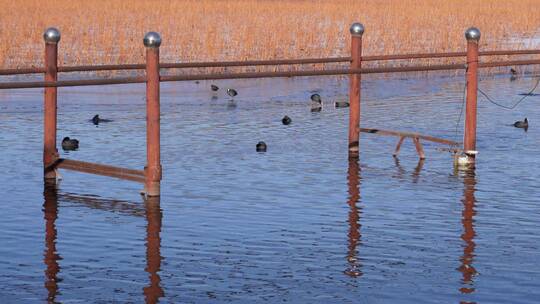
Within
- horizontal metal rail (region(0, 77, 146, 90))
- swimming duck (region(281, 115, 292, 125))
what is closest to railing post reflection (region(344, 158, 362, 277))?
horizontal metal rail (region(0, 77, 146, 90))

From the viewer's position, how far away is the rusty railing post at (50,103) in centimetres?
1139

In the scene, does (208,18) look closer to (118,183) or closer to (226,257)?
(118,183)

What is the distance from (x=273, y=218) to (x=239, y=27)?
75.5 ft

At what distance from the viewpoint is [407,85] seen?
24.1 metres

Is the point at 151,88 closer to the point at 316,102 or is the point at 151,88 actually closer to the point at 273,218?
the point at 273,218

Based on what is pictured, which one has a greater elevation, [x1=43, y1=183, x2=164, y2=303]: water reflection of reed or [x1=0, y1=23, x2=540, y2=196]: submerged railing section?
[x1=0, y1=23, x2=540, y2=196]: submerged railing section

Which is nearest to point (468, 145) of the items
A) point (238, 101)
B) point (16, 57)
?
point (238, 101)

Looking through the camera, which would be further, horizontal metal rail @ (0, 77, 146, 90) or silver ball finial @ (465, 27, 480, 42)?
Result: silver ball finial @ (465, 27, 480, 42)

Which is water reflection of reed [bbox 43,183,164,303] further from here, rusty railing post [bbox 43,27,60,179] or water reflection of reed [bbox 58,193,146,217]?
rusty railing post [bbox 43,27,60,179]

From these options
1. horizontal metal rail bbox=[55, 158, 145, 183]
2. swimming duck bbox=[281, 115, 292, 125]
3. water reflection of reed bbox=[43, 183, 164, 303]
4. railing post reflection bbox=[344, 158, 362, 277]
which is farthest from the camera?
swimming duck bbox=[281, 115, 292, 125]

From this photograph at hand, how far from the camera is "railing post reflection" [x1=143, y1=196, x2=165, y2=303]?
7715 millimetres

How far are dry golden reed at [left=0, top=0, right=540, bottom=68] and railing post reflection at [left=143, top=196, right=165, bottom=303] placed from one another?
14.5 meters

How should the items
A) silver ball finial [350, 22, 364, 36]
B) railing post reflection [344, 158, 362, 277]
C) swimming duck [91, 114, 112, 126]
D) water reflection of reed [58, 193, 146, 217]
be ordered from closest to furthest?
railing post reflection [344, 158, 362, 277] → water reflection of reed [58, 193, 146, 217] → silver ball finial [350, 22, 364, 36] → swimming duck [91, 114, 112, 126]

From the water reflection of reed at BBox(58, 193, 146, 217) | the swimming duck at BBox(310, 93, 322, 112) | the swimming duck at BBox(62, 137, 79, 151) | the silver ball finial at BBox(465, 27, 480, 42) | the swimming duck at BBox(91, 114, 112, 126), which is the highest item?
the silver ball finial at BBox(465, 27, 480, 42)
